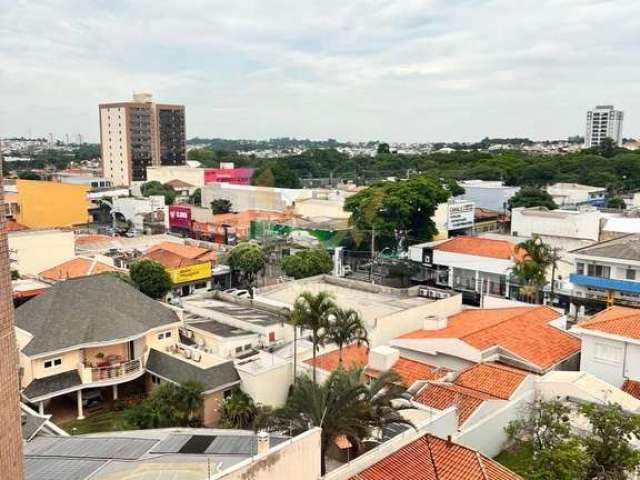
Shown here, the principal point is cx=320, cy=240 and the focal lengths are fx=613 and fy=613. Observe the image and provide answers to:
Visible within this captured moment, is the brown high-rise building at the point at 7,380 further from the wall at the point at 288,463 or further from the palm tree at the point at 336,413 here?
the palm tree at the point at 336,413

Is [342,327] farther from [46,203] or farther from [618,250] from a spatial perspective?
[46,203]

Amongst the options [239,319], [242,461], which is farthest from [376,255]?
[242,461]

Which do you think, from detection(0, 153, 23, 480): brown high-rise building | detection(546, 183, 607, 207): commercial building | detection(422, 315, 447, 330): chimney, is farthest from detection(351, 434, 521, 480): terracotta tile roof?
detection(546, 183, 607, 207): commercial building

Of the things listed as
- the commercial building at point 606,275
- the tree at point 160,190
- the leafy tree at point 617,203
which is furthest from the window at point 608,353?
the tree at point 160,190

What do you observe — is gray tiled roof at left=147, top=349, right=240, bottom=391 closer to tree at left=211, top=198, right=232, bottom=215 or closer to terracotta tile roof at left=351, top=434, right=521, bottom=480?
terracotta tile roof at left=351, top=434, right=521, bottom=480

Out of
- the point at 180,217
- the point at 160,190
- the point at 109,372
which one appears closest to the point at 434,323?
the point at 109,372

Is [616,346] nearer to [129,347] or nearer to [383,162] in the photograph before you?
[129,347]
